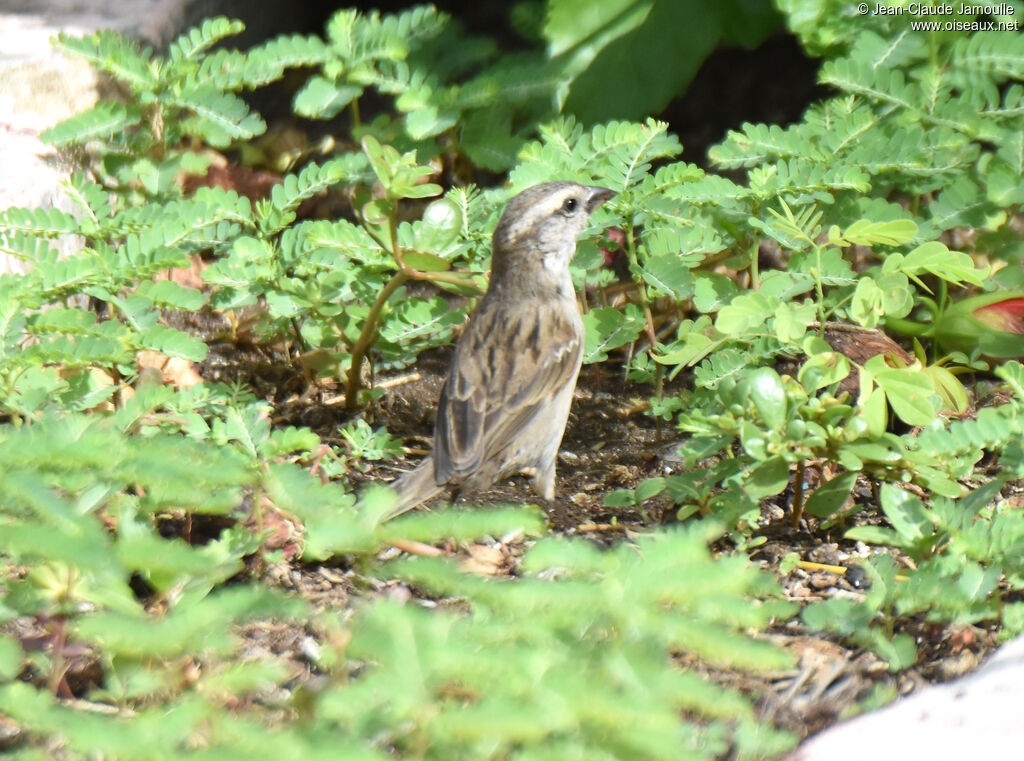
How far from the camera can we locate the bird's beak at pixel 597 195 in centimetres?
410

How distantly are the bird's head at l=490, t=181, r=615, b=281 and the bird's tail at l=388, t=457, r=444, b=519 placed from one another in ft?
2.94

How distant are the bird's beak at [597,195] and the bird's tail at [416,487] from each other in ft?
3.42

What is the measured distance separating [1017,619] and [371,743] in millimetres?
1374

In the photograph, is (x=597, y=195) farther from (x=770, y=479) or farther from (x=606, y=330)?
(x=770, y=479)

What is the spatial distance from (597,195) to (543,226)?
22 cm

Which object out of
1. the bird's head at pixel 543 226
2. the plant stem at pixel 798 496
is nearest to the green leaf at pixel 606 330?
the bird's head at pixel 543 226

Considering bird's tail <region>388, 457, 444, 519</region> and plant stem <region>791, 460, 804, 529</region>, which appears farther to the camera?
bird's tail <region>388, 457, 444, 519</region>

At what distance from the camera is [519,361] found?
13.7ft

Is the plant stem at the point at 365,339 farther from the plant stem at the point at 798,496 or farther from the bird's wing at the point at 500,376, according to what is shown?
the plant stem at the point at 798,496

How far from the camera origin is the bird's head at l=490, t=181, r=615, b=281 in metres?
4.13

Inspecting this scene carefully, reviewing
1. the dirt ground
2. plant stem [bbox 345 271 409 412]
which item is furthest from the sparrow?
plant stem [bbox 345 271 409 412]

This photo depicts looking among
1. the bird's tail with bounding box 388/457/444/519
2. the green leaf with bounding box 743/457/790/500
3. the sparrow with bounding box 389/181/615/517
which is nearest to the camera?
the green leaf with bounding box 743/457/790/500

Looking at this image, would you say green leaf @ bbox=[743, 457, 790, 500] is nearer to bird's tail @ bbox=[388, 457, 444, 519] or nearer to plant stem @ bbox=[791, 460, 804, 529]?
plant stem @ bbox=[791, 460, 804, 529]

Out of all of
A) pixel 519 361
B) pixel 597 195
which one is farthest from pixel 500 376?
pixel 597 195
